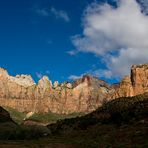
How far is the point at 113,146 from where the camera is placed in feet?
184

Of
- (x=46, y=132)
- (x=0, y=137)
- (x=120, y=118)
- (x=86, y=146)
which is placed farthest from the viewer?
(x=120, y=118)

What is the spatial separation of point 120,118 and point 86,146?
131157 millimetres

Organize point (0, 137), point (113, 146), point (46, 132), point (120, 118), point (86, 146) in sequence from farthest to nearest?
point (120, 118) < point (46, 132) < point (0, 137) < point (86, 146) < point (113, 146)

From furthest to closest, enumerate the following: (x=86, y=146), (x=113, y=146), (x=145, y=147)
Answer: (x=86, y=146), (x=113, y=146), (x=145, y=147)

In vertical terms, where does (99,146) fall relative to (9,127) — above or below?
below

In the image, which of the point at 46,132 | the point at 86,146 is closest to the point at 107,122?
the point at 46,132

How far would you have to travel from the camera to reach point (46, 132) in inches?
3467

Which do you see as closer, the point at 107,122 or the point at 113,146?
the point at 113,146

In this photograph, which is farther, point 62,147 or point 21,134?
point 21,134

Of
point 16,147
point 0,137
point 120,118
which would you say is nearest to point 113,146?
point 16,147

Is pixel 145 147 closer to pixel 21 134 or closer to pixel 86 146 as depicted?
pixel 86 146

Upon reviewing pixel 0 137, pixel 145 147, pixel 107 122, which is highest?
pixel 107 122

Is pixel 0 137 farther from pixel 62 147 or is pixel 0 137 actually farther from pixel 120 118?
pixel 120 118

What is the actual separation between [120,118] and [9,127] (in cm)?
12117
